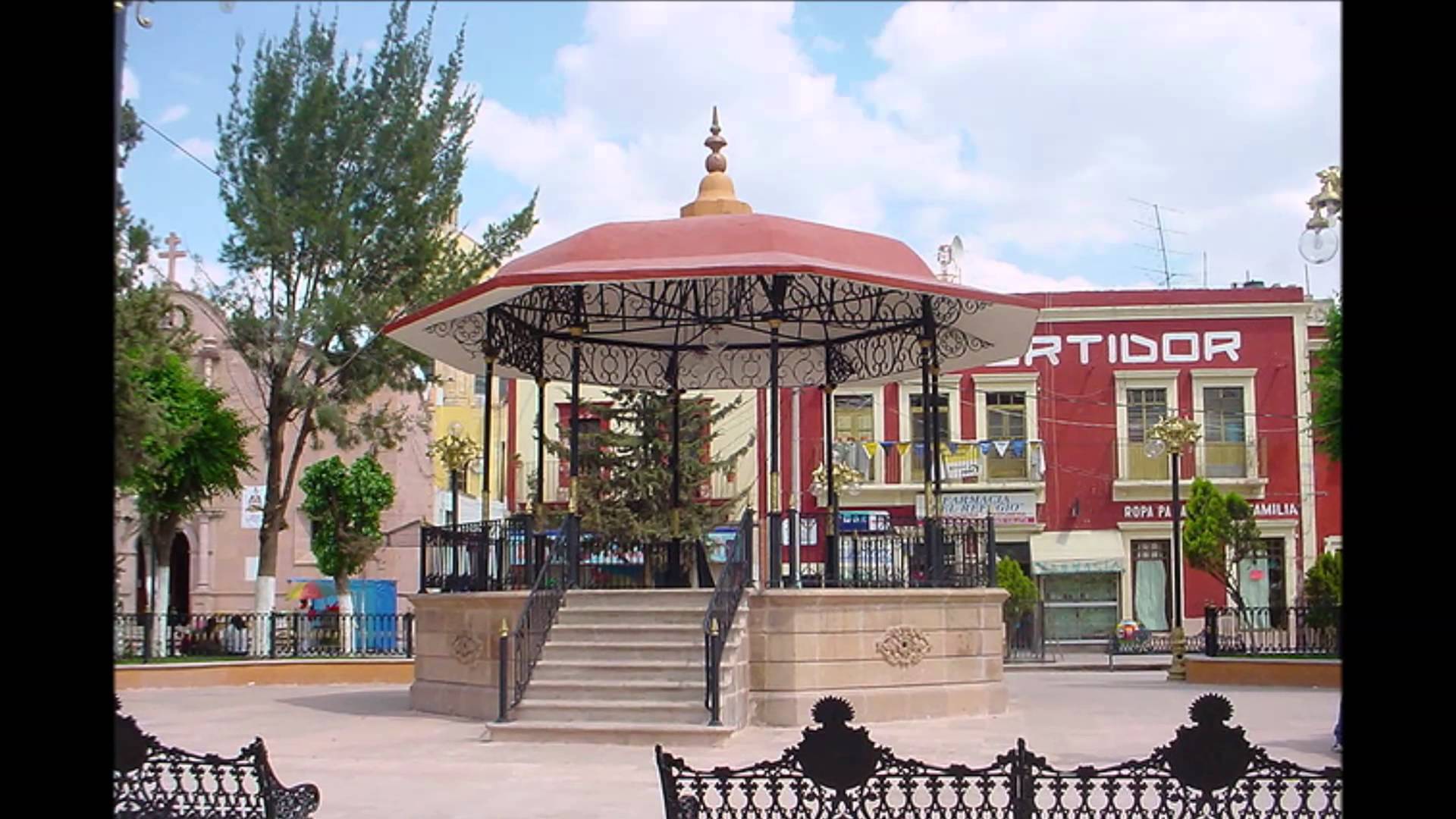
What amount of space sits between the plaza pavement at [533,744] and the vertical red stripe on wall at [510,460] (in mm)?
18162

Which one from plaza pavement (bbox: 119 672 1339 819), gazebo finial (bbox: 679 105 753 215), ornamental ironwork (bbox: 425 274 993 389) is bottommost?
plaza pavement (bbox: 119 672 1339 819)

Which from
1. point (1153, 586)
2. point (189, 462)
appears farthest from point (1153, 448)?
point (189, 462)

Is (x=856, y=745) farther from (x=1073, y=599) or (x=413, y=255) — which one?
(x=1073, y=599)

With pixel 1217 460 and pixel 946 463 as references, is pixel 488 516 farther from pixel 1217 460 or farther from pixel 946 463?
pixel 1217 460

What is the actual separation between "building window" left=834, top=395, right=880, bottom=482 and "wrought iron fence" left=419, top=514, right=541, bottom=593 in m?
23.2

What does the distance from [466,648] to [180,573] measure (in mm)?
27863

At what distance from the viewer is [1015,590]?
115 ft

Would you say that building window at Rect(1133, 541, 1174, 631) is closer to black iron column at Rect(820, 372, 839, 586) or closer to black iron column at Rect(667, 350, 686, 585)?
black iron column at Rect(820, 372, 839, 586)

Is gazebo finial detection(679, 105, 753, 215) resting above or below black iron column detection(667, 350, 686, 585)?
above

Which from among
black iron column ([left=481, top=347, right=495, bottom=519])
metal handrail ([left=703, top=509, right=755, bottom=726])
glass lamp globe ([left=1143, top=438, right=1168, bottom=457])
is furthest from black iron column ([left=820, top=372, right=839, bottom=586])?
glass lamp globe ([left=1143, top=438, right=1168, bottom=457])

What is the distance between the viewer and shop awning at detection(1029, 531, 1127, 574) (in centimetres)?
3916

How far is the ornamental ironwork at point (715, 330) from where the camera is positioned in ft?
59.0

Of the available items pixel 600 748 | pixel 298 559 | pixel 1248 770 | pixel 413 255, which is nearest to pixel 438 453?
pixel 413 255

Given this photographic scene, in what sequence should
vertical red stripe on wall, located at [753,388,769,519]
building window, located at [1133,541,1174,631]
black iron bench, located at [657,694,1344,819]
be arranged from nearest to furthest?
black iron bench, located at [657,694,1344,819]
vertical red stripe on wall, located at [753,388,769,519]
building window, located at [1133,541,1174,631]
